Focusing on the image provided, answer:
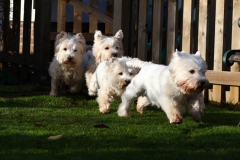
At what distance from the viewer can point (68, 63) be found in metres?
9.78

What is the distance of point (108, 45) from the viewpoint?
30.9ft

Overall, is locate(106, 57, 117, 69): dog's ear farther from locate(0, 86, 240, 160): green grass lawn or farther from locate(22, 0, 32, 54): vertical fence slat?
locate(22, 0, 32, 54): vertical fence slat

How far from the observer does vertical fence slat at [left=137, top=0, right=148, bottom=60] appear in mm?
9578

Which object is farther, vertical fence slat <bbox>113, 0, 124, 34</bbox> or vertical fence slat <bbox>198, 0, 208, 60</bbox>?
vertical fence slat <bbox>113, 0, 124, 34</bbox>

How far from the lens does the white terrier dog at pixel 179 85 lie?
240 inches

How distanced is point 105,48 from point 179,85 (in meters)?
3.38

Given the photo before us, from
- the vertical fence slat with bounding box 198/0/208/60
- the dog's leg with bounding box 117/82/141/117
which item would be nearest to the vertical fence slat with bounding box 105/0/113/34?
the vertical fence slat with bounding box 198/0/208/60

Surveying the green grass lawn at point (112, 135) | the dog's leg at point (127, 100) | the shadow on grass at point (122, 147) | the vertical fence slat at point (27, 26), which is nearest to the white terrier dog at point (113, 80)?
the green grass lawn at point (112, 135)

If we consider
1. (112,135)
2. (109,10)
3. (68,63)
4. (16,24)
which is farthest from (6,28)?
(112,135)

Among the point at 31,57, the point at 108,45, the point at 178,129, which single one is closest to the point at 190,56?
the point at 178,129

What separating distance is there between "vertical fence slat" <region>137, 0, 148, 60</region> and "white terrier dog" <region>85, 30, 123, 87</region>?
1.11 feet

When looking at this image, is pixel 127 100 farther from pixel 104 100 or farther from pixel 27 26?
pixel 27 26

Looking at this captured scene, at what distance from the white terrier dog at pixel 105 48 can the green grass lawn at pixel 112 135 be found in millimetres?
1375

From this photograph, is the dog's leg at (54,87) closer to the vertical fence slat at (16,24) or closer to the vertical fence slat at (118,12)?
the vertical fence slat at (118,12)
